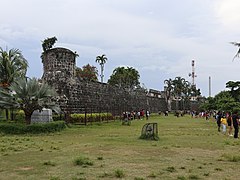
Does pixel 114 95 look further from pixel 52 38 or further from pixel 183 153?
pixel 183 153

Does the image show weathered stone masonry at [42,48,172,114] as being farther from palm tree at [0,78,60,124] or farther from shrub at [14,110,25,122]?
palm tree at [0,78,60,124]

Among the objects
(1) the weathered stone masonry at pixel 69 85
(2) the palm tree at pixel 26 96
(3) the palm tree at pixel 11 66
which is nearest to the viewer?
(2) the palm tree at pixel 26 96

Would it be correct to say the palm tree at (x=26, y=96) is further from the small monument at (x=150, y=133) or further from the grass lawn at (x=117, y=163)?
the small monument at (x=150, y=133)

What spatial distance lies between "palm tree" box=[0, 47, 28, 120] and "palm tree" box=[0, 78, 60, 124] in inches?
223

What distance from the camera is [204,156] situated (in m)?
9.30

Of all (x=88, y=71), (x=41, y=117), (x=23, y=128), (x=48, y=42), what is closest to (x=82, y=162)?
(x=23, y=128)

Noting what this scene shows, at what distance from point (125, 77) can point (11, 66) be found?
40066 mm

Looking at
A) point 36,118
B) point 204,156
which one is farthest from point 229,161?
point 36,118

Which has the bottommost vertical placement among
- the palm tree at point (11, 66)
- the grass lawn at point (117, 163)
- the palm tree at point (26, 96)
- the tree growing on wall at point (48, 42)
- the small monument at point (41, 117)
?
the grass lawn at point (117, 163)

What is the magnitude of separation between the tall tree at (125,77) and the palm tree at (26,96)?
1747 inches

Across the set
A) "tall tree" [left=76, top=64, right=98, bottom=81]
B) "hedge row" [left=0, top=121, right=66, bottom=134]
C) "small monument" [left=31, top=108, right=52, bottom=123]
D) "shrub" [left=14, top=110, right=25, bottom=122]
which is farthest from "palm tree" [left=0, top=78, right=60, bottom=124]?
"tall tree" [left=76, top=64, right=98, bottom=81]

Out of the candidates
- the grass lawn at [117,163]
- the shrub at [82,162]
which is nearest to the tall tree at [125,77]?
the grass lawn at [117,163]

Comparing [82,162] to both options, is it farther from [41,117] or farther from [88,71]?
[88,71]

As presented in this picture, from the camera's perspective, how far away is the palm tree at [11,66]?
918 inches
